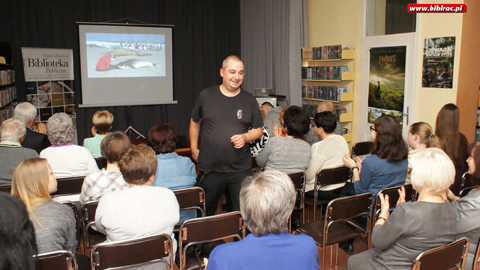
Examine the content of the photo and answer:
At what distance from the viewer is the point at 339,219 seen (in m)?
2.62

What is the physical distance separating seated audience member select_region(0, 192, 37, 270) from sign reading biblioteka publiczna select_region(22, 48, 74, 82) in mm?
6823

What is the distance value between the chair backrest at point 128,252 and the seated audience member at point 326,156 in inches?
71.3

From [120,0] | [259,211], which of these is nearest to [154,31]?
[120,0]

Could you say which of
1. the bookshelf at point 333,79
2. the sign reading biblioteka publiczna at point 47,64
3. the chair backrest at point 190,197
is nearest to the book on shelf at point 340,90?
the bookshelf at point 333,79

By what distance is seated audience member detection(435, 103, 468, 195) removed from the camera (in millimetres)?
3285

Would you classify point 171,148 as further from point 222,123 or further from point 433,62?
point 433,62

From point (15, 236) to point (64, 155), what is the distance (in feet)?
7.48

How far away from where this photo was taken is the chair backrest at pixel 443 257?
1798mm

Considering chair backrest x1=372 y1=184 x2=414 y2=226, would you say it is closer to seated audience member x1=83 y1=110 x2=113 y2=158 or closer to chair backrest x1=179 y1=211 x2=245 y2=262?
chair backrest x1=179 y1=211 x2=245 y2=262

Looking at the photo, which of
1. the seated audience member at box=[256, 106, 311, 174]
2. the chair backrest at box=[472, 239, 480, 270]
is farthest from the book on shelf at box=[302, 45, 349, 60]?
the chair backrest at box=[472, 239, 480, 270]

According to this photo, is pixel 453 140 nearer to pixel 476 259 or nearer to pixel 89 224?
Answer: pixel 476 259

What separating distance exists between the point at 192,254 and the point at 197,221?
44 cm

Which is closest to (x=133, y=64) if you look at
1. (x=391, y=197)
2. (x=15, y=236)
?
(x=391, y=197)

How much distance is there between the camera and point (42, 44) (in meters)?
7.19
